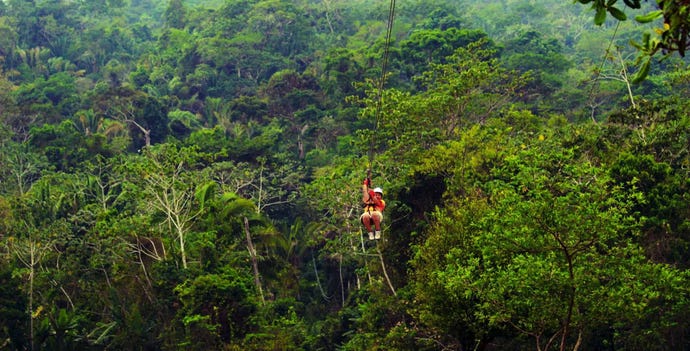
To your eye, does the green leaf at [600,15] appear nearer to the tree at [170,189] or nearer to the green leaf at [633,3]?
the green leaf at [633,3]

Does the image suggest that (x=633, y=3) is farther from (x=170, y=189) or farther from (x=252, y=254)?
(x=170, y=189)

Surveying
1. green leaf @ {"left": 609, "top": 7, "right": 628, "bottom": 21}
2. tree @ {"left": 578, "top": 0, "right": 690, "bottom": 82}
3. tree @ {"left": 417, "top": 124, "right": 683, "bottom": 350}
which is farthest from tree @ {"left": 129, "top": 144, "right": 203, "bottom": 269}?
green leaf @ {"left": 609, "top": 7, "right": 628, "bottom": 21}

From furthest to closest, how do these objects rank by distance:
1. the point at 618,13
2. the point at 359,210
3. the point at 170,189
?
1. the point at 170,189
2. the point at 359,210
3. the point at 618,13

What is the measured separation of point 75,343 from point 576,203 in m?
13.6

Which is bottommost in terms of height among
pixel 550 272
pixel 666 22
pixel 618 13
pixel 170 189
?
pixel 170 189

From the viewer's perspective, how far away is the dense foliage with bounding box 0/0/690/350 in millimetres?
12734

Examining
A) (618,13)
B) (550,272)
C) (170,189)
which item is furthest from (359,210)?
(618,13)

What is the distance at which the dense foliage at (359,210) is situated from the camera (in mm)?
12734

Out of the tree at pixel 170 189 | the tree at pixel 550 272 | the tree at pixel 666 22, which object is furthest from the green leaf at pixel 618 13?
the tree at pixel 170 189

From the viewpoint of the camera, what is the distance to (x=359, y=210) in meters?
22.7

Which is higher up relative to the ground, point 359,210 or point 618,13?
point 618,13

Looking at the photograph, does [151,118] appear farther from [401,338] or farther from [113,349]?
[401,338]

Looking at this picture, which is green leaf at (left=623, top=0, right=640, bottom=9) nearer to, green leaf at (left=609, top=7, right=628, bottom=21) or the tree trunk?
green leaf at (left=609, top=7, right=628, bottom=21)

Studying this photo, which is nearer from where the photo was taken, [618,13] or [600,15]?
[618,13]
